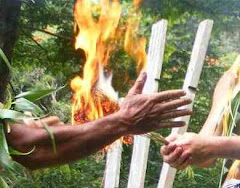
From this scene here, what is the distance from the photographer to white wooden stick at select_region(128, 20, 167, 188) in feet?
12.2

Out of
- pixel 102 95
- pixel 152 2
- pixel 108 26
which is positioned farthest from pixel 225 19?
pixel 102 95

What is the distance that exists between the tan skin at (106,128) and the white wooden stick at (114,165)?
180 centimetres

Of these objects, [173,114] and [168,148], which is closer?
[173,114]

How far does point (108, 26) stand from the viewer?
490 centimetres

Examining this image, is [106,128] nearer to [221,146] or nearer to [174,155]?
[174,155]

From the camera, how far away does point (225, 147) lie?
7.86ft

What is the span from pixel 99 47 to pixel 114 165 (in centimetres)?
107

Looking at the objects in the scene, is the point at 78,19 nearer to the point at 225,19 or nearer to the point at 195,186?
the point at 225,19

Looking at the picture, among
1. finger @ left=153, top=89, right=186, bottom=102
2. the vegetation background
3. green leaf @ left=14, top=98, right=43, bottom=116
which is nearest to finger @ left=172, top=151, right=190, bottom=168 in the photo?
finger @ left=153, top=89, right=186, bottom=102

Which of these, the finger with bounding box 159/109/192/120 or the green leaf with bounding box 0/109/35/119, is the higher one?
the finger with bounding box 159/109/192/120

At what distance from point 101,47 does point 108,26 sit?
617mm

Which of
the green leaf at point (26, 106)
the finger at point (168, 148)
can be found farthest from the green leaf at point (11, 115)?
the finger at point (168, 148)

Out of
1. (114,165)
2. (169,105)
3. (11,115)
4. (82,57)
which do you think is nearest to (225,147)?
(169,105)

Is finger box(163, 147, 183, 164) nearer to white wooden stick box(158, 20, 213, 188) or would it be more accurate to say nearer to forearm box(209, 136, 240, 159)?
forearm box(209, 136, 240, 159)
